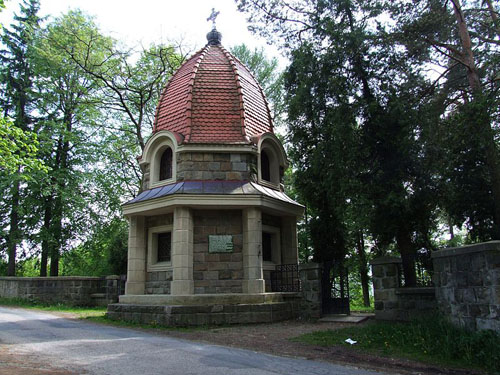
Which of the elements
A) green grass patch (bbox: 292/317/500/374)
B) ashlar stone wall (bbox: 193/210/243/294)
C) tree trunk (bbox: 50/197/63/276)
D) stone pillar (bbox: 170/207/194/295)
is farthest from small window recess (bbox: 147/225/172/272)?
tree trunk (bbox: 50/197/63/276)

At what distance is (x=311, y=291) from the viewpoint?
1164 cm

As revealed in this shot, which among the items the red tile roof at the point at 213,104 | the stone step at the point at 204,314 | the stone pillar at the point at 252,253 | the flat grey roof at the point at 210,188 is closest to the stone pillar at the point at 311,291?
→ the stone step at the point at 204,314

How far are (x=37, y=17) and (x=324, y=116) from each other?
74.4 ft

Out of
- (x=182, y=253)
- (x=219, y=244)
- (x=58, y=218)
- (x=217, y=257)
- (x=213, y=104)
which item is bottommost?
(x=217, y=257)

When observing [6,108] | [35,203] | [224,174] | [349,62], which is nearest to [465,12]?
[349,62]

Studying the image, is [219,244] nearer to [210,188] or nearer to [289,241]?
[210,188]

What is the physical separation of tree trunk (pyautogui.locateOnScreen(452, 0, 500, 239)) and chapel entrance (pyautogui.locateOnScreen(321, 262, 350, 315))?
4.19 m

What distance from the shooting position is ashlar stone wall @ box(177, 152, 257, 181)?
1291 centimetres

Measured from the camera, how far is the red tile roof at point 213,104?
13461 millimetres

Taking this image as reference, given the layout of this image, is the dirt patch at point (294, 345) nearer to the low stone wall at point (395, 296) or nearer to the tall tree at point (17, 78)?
the low stone wall at point (395, 296)

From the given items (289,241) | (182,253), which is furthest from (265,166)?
(182,253)

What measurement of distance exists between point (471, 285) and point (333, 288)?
6.15 m

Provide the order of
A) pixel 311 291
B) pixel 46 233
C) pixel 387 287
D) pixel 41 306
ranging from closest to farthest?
1. pixel 387 287
2. pixel 311 291
3. pixel 41 306
4. pixel 46 233

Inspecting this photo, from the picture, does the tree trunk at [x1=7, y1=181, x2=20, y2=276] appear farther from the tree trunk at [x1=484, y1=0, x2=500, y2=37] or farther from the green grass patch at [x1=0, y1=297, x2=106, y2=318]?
the tree trunk at [x1=484, y1=0, x2=500, y2=37]
